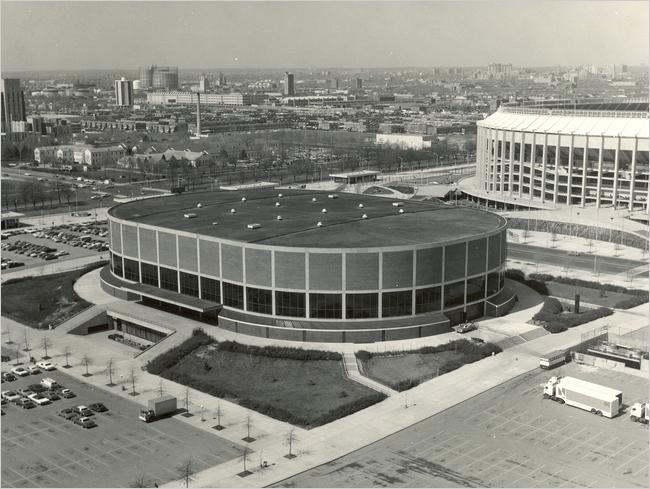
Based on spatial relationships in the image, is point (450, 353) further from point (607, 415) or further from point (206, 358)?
point (206, 358)

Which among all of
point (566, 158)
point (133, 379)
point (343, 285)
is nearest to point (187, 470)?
point (133, 379)

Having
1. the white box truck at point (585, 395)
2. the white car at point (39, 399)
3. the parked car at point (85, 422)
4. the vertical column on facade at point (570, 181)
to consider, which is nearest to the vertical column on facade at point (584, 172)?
the vertical column on facade at point (570, 181)

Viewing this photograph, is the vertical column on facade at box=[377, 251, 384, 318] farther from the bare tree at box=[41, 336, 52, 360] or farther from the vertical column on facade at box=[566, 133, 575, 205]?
the vertical column on facade at box=[566, 133, 575, 205]

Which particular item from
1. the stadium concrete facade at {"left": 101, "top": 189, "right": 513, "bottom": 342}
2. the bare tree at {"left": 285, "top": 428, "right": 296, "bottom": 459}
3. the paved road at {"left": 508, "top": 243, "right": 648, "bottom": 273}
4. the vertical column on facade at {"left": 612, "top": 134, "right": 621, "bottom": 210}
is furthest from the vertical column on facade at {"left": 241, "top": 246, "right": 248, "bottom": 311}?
the vertical column on facade at {"left": 612, "top": 134, "right": 621, "bottom": 210}

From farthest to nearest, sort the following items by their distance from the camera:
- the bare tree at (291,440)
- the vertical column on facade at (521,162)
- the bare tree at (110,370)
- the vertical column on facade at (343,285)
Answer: the vertical column on facade at (521,162) < the vertical column on facade at (343,285) < the bare tree at (110,370) < the bare tree at (291,440)

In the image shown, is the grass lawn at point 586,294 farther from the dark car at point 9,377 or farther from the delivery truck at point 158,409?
the dark car at point 9,377

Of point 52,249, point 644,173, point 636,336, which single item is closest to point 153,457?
point 636,336
